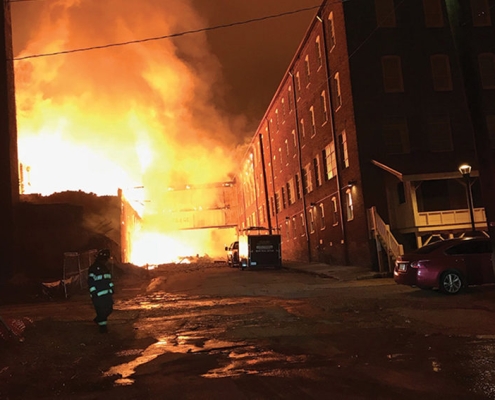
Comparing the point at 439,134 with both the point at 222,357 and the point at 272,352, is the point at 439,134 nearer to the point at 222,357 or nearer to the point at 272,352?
the point at 272,352

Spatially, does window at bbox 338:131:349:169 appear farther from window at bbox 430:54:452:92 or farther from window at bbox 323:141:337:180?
window at bbox 430:54:452:92

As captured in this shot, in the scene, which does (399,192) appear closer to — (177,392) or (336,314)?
(336,314)

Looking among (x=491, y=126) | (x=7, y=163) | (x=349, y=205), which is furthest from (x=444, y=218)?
(x=7, y=163)

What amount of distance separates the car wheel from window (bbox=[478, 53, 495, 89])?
1616 cm

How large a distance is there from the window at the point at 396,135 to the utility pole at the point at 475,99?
41.8 ft

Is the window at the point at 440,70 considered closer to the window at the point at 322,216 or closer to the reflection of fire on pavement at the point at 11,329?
the window at the point at 322,216

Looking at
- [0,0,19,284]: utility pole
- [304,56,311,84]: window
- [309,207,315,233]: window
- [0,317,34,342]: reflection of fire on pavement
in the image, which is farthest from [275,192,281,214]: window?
[0,317,34,342]: reflection of fire on pavement

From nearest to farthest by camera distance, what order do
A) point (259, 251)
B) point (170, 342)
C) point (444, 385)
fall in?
point (444, 385)
point (170, 342)
point (259, 251)

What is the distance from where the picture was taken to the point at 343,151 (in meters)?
25.8

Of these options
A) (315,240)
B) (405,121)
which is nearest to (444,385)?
(405,121)

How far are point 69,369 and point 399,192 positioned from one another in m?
19.7

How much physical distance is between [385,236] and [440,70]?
9.72 meters

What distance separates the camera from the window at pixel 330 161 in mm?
27103

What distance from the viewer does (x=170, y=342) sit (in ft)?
26.9
